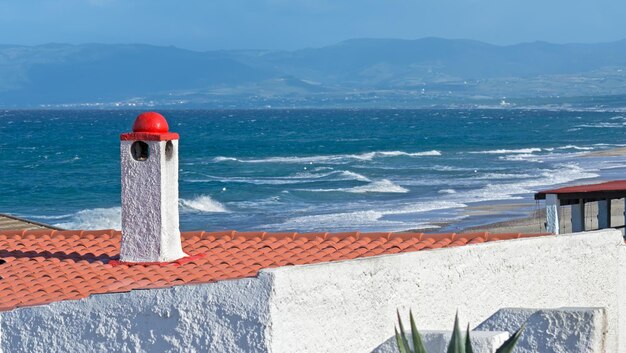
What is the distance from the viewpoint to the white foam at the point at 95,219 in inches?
1714

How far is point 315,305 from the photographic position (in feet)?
28.6

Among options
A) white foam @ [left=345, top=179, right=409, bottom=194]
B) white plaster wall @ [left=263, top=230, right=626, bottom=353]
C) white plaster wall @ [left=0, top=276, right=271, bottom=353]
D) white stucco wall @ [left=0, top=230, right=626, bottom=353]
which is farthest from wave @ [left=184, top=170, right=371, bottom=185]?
white plaster wall @ [left=0, top=276, right=271, bottom=353]

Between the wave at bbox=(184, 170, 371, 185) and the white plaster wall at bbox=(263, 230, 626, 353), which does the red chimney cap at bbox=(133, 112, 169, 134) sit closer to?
the white plaster wall at bbox=(263, 230, 626, 353)

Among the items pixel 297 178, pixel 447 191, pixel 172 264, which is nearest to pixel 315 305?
pixel 172 264

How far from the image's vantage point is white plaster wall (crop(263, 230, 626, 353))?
28.2 ft

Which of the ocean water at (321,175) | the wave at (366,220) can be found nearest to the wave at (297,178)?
the ocean water at (321,175)

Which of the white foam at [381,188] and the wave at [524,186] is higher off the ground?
the wave at [524,186]

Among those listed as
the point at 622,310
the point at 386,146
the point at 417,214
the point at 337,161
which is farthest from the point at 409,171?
the point at 622,310

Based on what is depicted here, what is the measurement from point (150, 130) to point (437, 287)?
142 inches

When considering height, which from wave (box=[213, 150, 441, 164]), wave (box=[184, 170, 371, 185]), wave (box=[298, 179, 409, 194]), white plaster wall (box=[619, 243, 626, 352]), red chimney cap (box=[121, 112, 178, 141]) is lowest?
wave (box=[213, 150, 441, 164])

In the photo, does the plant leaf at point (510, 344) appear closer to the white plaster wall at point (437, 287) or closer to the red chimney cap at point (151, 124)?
the white plaster wall at point (437, 287)

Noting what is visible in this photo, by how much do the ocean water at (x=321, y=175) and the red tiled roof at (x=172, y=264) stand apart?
23.4 m

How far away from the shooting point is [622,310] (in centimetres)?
1158

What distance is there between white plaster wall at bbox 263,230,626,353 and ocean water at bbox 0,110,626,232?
24.7 metres
